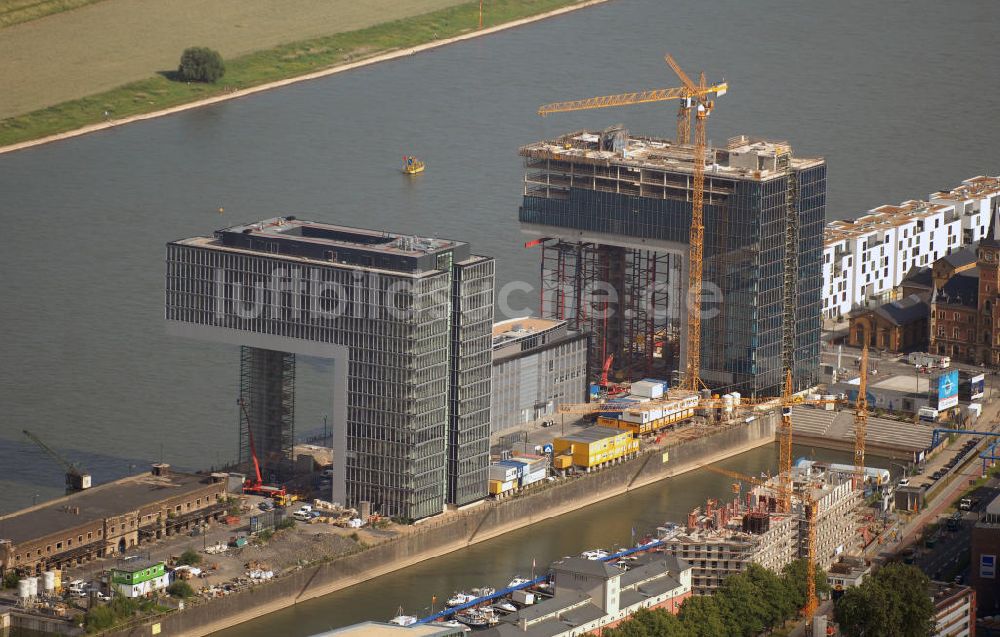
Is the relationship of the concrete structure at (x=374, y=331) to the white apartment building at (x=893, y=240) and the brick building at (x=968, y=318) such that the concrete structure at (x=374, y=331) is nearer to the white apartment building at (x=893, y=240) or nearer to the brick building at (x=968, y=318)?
the white apartment building at (x=893, y=240)

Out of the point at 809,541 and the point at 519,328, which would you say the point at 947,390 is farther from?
the point at 809,541

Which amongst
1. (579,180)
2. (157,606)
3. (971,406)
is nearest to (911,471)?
(971,406)

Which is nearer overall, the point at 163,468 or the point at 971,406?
the point at 163,468

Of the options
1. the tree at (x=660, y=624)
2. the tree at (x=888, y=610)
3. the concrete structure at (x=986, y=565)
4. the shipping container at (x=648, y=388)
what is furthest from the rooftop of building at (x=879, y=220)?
the tree at (x=660, y=624)

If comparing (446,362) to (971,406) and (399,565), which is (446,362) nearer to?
(399,565)

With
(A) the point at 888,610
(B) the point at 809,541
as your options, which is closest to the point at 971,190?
(B) the point at 809,541

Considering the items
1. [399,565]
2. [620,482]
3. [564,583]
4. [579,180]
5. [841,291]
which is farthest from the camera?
[841,291]

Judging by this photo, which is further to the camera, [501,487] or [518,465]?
[518,465]
